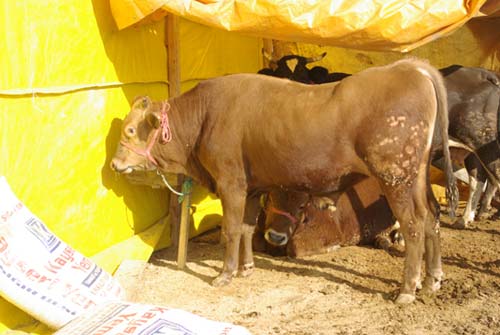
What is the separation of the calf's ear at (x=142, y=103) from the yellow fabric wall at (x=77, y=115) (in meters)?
0.21

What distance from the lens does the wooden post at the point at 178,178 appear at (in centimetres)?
621

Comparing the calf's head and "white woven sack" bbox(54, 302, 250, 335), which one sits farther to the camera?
the calf's head

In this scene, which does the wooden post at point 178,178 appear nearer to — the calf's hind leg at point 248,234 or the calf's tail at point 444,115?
the calf's hind leg at point 248,234

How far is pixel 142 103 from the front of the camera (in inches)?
228

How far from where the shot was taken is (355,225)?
6.76 meters

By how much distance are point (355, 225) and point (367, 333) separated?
6.94 ft

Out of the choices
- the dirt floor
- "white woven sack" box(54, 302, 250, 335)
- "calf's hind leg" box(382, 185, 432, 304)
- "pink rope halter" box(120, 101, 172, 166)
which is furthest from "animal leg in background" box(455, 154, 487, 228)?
"white woven sack" box(54, 302, 250, 335)

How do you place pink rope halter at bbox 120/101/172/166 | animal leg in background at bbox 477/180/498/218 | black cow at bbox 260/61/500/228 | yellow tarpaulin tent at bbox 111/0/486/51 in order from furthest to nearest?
animal leg in background at bbox 477/180/498/218 < black cow at bbox 260/61/500/228 < pink rope halter at bbox 120/101/172/166 < yellow tarpaulin tent at bbox 111/0/486/51

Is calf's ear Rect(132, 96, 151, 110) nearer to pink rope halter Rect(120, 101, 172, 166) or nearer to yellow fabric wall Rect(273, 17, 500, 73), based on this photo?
pink rope halter Rect(120, 101, 172, 166)

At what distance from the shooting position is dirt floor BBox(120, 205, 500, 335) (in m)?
4.90

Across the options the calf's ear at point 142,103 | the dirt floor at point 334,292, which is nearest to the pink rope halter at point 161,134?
the calf's ear at point 142,103

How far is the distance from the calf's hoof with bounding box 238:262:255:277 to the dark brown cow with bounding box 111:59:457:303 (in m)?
0.02

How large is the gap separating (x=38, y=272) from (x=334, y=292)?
7.70 feet

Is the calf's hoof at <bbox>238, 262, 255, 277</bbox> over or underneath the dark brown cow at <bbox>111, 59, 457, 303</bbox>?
underneath
